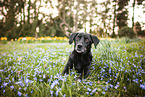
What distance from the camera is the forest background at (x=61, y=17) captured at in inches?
448

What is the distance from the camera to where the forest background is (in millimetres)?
11391

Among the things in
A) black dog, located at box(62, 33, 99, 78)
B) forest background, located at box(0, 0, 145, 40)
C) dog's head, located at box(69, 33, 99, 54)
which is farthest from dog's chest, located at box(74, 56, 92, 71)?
forest background, located at box(0, 0, 145, 40)

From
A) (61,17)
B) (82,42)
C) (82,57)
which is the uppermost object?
(61,17)

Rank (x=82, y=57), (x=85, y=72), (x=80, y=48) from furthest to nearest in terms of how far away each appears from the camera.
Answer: (x=82, y=57) < (x=85, y=72) < (x=80, y=48)

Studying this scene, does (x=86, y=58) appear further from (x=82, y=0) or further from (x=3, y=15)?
(x=82, y=0)

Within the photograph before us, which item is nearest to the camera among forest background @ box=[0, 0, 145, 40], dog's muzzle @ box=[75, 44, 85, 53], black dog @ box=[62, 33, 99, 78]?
dog's muzzle @ box=[75, 44, 85, 53]

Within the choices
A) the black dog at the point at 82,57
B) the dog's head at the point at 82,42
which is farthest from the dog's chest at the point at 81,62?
the dog's head at the point at 82,42

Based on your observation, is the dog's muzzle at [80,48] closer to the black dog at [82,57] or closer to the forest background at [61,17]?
the black dog at [82,57]

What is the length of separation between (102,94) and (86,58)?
3.92ft

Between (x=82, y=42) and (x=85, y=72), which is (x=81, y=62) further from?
(x=82, y=42)

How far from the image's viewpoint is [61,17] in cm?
1747

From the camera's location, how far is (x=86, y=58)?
2.78m

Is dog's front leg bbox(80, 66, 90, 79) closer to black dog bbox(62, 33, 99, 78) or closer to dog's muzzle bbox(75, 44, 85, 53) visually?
black dog bbox(62, 33, 99, 78)

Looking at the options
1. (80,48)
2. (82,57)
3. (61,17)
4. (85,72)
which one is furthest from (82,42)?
(61,17)
